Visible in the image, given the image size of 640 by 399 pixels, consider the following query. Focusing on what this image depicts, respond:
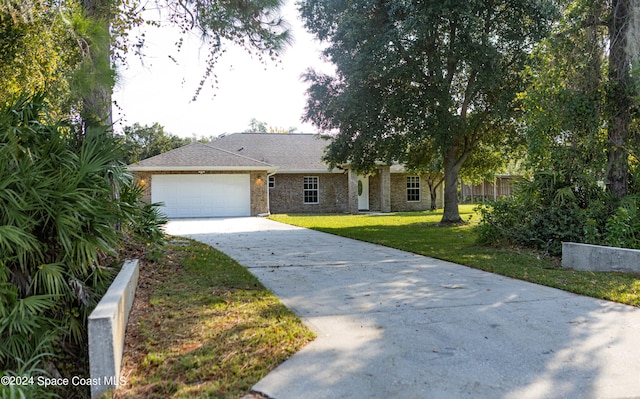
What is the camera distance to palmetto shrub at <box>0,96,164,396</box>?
12.6 ft

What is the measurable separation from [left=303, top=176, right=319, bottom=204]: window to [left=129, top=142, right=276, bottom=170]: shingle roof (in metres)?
3.40

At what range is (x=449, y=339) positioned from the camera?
12.8ft

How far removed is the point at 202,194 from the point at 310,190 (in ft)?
19.6

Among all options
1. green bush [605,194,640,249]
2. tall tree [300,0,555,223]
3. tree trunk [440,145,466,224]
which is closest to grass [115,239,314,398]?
green bush [605,194,640,249]

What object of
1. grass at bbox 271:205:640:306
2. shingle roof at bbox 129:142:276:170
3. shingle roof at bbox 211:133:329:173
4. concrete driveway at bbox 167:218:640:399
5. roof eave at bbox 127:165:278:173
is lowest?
concrete driveway at bbox 167:218:640:399

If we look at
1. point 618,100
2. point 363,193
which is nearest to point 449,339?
point 618,100

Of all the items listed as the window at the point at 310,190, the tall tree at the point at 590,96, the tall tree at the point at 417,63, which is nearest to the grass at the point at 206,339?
the tall tree at the point at 590,96

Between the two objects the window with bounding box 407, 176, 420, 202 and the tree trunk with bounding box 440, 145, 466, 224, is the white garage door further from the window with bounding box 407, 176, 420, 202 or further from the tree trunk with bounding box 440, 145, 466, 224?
the tree trunk with bounding box 440, 145, 466, 224

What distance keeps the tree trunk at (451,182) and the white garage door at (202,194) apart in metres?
9.80

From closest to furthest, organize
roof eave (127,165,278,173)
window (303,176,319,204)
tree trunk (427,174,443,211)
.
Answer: roof eave (127,165,278,173)
window (303,176,319,204)
tree trunk (427,174,443,211)

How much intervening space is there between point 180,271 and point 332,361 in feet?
12.9

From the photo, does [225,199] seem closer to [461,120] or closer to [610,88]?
[461,120]

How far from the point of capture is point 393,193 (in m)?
25.8

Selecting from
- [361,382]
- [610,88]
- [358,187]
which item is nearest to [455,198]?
[610,88]
